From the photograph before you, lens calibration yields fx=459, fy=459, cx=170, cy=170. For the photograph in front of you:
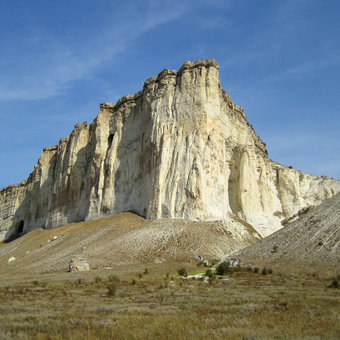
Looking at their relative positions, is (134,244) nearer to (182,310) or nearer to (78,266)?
(78,266)

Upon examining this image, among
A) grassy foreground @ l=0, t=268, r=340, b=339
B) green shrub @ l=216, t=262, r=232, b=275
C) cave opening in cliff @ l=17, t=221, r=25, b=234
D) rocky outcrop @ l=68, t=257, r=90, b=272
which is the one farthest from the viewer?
cave opening in cliff @ l=17, t=221, r=25, b=234

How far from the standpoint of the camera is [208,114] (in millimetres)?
41656

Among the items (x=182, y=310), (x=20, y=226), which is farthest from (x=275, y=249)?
(x=20, y=226)

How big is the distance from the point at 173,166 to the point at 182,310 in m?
27.4

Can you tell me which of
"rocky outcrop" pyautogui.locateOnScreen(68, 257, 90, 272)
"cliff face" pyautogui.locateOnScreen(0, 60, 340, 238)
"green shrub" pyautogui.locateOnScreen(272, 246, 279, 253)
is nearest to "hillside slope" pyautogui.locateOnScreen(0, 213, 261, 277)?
"rocky outcrop" pyautogui.locateOnScreen(68, 257, 90, 272)

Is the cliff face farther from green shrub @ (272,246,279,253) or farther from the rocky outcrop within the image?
green shrub @ (272,246,279,253)

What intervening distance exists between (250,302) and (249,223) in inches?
1265

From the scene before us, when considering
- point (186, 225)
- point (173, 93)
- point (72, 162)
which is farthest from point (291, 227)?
point (72, 162)

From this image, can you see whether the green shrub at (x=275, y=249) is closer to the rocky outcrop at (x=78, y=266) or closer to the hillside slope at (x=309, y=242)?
the hillside slope at (x=309, y=242)

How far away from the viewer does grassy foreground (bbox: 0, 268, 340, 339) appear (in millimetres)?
9875

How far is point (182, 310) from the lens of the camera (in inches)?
507

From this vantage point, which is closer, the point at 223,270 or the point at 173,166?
the point at 223,270

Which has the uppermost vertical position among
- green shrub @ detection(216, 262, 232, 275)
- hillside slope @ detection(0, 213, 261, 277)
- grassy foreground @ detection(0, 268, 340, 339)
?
hillside slope @ detection(0, 213, 261, 277)

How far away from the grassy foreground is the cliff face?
746 inches
